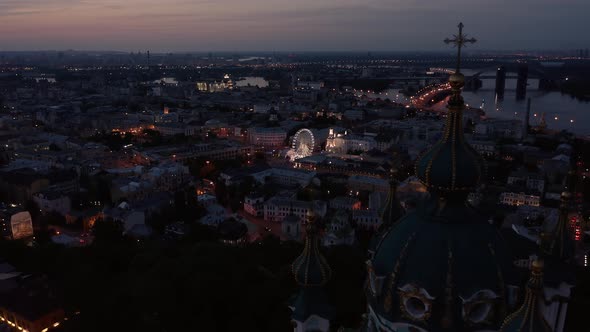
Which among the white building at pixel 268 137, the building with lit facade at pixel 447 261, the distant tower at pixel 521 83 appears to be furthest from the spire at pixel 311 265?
the distant tower at pixel 521 83

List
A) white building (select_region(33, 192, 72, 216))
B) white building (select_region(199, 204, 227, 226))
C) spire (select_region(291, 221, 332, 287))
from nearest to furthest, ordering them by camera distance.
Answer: spire (select_region(291, 221, 332, 287))
white building (select_region(199, 204, 227, 226))
white building (select_region(33, 192, 72, 216))

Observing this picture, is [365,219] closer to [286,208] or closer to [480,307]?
[286,208]

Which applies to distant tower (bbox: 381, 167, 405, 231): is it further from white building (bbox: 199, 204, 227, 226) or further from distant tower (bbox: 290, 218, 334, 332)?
Result: white building (bbox: 199, 204, 227, 226)

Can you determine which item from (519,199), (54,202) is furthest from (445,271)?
(519,199)

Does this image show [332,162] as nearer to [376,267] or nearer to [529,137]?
[529,137]

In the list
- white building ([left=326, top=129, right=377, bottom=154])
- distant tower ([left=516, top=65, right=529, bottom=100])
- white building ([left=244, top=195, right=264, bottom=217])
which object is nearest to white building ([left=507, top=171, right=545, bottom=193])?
white building ([left=326, top=129, right=377, bottom=154])

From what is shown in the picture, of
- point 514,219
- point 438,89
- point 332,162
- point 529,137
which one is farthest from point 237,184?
point 438,89
